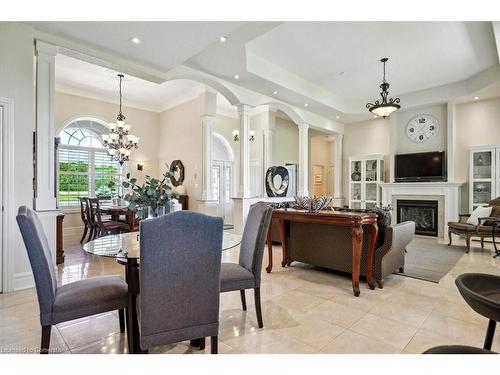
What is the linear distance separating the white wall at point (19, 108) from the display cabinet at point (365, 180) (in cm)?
747

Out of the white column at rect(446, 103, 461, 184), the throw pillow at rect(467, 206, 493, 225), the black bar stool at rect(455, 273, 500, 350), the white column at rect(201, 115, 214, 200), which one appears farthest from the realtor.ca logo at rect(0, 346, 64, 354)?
the white column at rect(446, 103, 461, 184)

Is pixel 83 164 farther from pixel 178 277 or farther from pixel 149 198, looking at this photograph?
pixel 178 277

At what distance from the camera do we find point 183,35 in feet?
10.6

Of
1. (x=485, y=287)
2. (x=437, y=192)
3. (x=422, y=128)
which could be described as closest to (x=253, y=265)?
(x=485, y=287)

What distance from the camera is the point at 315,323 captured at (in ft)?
7.80

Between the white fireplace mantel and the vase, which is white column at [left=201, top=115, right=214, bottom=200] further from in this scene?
the white fireplace mantel

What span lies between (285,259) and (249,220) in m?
1.81

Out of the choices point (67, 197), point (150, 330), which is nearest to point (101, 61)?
point (150, 330)

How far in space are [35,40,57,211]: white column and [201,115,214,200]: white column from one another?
3.59 meters

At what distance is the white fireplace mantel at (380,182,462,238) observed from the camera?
6.51 m

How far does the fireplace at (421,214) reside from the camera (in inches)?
270

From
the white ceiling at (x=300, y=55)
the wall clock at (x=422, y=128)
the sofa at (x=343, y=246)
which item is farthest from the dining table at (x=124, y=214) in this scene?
the wall clock at (x=422, y=128)

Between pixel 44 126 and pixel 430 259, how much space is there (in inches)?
228

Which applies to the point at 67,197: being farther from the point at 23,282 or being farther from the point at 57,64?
the point at 23,282
